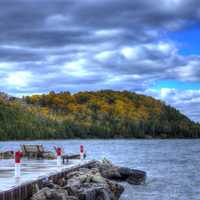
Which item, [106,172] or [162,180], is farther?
[162,180]

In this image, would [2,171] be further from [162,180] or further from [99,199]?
[162,180]

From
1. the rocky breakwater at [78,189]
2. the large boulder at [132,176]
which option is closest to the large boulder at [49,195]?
the rocky breakwater at [78,189]

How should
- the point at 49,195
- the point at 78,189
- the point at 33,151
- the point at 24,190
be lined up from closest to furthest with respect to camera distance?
the point at 49,195
the point at 24,190
the point at 78,189
the point at 33,151

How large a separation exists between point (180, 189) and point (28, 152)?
11.6 m

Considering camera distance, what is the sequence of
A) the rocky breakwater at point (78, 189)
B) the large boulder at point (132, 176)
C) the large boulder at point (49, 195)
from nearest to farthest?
the large boulder at point (49, 195), the rocky breakwater at point (78, 189), the large boulder at point (132, 176)

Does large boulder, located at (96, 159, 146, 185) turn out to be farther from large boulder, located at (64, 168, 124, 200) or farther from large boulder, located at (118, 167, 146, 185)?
large boulder, located at (64, 168, 124, 200)

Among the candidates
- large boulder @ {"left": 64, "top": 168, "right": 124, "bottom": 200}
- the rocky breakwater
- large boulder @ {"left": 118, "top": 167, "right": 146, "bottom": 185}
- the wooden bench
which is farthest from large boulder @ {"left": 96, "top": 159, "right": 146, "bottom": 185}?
large boulder @ {"left": 64, "top": 168, "right": 124, "bottom": 200}

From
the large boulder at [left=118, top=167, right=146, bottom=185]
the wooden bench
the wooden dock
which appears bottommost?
the large boulder at [left=118, top=167, right=146, bottom=185]

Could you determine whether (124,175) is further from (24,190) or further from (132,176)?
(24,190)

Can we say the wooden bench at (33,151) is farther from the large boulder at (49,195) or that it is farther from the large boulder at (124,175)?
the large boulder at (49,195)

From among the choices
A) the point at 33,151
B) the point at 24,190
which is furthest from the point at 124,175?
the point at 24,190

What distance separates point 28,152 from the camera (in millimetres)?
41156

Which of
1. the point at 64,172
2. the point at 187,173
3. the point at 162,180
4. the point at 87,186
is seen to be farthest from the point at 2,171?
the point at 187,173

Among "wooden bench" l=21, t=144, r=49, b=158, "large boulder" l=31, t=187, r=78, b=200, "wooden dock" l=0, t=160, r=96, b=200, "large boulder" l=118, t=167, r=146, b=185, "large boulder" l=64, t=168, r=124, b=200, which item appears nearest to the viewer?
"wooden dock" l=0, t=160, r=96, b=200
